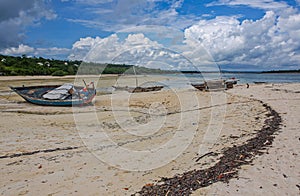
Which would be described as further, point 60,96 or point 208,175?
point 60,96

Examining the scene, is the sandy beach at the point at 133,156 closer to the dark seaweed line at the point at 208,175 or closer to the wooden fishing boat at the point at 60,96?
the dark seaweed line at the point at 208,175

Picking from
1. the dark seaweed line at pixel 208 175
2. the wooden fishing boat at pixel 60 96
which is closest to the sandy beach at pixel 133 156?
the dark seaweed line at pixel 208 175

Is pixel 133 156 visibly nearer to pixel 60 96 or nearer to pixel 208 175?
pixel 208 175

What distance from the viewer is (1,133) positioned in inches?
418

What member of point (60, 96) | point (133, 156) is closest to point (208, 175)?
point (133, 156)

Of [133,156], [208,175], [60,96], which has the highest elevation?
[60,96]

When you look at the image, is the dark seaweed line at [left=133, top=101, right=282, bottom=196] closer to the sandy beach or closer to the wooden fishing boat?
the sandy beach

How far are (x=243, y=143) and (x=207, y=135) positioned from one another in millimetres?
2036

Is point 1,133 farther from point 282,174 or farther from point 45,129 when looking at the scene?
point 282,174

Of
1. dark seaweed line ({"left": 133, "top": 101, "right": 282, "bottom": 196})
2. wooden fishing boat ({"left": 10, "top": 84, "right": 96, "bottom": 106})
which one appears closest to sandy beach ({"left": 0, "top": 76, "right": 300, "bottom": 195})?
dark seaweed line ({"left": 133, "top": 101, "right": 282, "bottom": 196})

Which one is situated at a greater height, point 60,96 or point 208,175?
point 60,96

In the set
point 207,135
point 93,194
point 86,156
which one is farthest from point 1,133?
point 207,135

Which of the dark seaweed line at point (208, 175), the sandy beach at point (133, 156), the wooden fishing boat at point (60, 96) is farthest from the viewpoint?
the wooden fishing boat at point (60, 96)

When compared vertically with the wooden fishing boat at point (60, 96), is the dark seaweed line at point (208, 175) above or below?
below
